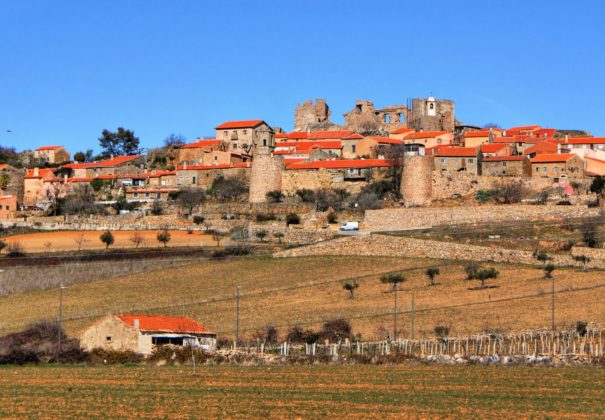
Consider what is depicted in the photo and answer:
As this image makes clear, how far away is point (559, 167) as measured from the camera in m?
72.0

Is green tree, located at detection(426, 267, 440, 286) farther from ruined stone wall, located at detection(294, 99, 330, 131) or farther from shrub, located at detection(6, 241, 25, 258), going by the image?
ruined stone wall, located at detection(294, 99, 330, 131)

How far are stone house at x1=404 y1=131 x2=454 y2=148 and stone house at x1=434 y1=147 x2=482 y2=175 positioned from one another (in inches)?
379

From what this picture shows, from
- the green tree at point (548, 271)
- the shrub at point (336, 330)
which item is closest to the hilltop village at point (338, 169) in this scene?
the green tree at point (548, 271)

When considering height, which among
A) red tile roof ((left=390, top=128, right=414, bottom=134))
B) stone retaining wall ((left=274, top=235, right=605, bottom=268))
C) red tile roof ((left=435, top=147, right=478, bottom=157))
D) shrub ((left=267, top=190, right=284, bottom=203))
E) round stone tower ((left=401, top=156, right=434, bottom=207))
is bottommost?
stone retaining wall ((left=274, top=235, right=605, bottom=268))

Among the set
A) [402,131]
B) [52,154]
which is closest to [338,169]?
[402,131]

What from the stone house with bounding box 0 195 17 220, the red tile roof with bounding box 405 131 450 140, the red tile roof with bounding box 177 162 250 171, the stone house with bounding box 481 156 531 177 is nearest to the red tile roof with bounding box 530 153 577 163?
the stone house with bounding box 481 156 531 177

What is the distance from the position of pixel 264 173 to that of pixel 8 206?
18.7 m

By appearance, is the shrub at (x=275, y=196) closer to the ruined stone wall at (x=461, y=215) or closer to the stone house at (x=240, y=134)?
the ruined stone wall at (x=461, y=215)

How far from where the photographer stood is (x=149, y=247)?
212 feet

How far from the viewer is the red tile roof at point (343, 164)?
75688 millimetres

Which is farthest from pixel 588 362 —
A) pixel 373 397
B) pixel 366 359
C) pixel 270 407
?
pixel 270 407

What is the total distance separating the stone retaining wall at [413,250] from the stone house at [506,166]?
16.3 meters

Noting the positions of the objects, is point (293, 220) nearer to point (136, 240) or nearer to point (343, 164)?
point (136, 240)

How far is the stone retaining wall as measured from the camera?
5422 centimetres
